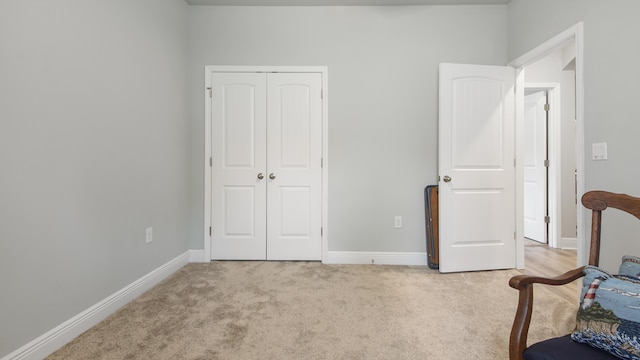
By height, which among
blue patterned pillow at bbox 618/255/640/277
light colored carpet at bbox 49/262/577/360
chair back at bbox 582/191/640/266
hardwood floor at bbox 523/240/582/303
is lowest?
light colored carpet at bbox 49/262/577/360

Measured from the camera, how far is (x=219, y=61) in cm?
289

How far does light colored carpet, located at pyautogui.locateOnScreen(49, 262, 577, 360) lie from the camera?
1503mm

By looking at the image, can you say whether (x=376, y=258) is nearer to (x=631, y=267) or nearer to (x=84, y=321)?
(x=631, y=267)

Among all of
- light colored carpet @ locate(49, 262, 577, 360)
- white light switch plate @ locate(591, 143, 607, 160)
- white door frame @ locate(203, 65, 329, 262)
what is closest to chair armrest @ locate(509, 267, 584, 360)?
light colored carpet @ locate(49, 262, 577, 360)

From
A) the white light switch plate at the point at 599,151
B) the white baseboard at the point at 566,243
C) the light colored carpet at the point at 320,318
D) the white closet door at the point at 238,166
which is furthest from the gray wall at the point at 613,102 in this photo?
the white closet door at the point at 238,166

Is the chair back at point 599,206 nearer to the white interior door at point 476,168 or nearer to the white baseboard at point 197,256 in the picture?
the white interior door at point 476,168

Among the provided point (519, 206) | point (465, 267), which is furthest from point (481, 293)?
point (519, 206)

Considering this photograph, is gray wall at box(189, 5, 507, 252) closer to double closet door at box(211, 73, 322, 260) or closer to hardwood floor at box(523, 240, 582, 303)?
double closet door at box(211, 73, 322, 260)

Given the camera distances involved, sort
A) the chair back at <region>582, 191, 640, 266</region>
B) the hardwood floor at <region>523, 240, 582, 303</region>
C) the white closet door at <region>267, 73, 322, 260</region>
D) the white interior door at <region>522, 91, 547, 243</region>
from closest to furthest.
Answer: the chair back at <region>582, 191, 640, 266</region> < the hardwood floor at <region>523, 240, 582, 303</region> < the white closet door at <region>267, 73, 322, 260</region> < the white interior door at <region>522, 91, 547, 243</region>

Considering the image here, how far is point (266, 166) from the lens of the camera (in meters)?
2.90

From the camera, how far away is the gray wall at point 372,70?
2.83 metres

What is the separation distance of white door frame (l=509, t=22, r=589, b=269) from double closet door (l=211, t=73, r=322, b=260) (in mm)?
1978

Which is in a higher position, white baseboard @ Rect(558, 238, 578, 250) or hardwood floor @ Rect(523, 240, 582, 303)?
white baseboard @ Rect(558, 238, 578, 250)

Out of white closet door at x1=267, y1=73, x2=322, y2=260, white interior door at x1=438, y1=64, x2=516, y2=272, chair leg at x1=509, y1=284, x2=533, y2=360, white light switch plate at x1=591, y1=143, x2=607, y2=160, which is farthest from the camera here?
white closet door at x1=267, y1=73, x2=322, y2=260
